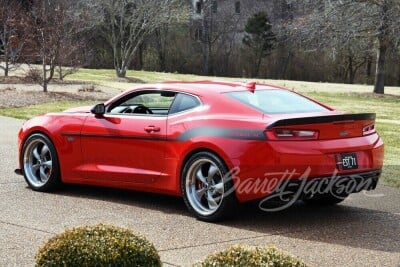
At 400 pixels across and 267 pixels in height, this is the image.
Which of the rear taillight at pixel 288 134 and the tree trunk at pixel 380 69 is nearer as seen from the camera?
the rear taillight at pixel 288 134

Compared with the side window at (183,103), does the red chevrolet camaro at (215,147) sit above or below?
below

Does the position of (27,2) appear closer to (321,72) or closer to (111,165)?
(321,72)

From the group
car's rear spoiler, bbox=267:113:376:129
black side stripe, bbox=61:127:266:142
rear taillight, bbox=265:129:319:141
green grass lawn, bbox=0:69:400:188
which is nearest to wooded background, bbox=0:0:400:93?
green grass lawn, bbox=0:69:400:188

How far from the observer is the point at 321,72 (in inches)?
2149

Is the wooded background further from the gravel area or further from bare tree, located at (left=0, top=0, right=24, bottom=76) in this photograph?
the gravel area

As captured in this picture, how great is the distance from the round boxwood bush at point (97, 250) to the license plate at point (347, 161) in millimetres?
3107

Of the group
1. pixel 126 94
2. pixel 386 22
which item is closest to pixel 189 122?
pixel 126 94

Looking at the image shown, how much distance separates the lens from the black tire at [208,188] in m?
7.01

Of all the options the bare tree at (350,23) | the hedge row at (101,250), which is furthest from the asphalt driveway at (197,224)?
the bare tree at (350,23)

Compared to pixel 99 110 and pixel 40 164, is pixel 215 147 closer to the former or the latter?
pixel 99 110

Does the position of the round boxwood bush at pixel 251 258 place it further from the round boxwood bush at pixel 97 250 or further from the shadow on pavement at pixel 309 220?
the shadow on pavement at pixel 309 220

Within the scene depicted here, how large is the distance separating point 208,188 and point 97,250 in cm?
315

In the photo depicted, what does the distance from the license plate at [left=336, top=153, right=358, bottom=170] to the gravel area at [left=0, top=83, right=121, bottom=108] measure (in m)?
16.5

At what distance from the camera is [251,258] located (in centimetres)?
378
